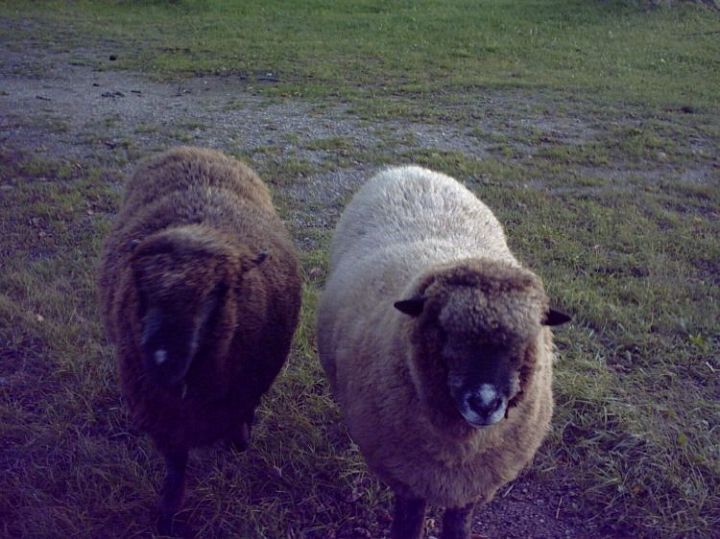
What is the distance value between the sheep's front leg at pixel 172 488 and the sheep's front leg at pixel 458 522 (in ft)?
4.06

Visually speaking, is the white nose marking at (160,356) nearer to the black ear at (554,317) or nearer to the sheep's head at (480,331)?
the sheep's head at (480,331)

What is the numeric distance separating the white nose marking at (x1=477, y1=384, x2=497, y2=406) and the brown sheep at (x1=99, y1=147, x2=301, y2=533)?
1.17 metres

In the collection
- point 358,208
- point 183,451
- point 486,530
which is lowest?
point 486,530

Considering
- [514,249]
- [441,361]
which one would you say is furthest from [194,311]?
[514,249]

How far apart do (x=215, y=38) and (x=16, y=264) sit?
966cm

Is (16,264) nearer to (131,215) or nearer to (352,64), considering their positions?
(131,215)

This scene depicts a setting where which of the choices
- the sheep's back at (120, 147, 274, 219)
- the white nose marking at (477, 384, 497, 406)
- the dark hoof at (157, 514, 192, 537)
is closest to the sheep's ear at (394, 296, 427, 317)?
the white nose marking at (477, 384, 497, 406)

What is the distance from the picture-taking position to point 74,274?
482 centimetres

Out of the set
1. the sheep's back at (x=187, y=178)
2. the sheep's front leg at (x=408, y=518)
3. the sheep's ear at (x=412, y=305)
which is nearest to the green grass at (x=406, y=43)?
the sheep's back at (x=187, y=178)

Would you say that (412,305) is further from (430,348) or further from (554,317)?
(554,317)

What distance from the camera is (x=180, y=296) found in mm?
2637

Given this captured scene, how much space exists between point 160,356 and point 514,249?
137 inches

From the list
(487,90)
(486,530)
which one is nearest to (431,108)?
(487,90)

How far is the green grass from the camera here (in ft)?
35.4
